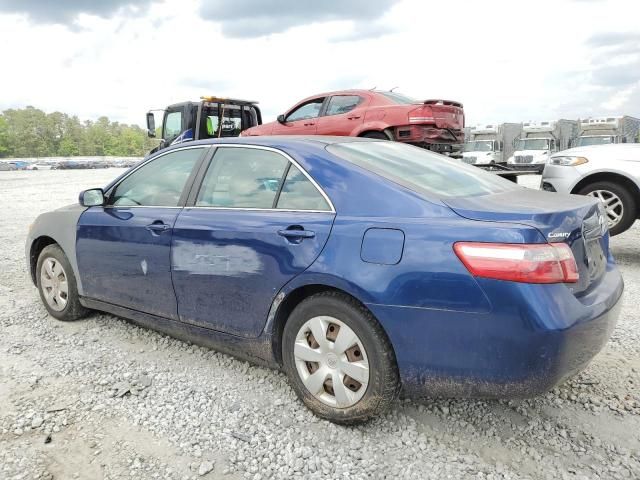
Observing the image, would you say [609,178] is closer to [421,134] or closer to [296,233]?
[421,134]

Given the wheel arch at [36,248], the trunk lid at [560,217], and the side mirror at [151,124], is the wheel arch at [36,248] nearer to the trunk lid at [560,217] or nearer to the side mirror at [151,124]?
the trunk lid at [560,217]

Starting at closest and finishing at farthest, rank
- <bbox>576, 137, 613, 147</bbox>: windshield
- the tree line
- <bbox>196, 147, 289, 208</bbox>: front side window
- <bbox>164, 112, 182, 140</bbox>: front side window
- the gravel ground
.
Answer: the gravel ground, <bbox>196, 147, 289, 208</bbox>: front side window, <bbox>164, 112, 182, 140</bbox>: front side window, <bbox>576, 137, 613, 147</bbox>: windshield, the tree line

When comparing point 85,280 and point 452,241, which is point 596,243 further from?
point 85,280

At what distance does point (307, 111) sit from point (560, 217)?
7.78 meters

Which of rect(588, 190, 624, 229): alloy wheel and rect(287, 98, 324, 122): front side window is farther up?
rect(287, 98, 324, 122): front side window

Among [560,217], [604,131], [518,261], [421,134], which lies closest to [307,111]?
[421,134]

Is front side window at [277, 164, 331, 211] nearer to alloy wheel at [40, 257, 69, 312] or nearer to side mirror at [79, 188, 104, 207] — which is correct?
side mirror at [79, 188, 104, 207]

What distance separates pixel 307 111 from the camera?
958 cm

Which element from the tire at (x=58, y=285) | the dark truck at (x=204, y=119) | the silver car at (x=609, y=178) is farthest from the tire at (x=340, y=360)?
the dark truck at (x=204, y=119)

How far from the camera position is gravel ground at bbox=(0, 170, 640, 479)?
230 centimetres

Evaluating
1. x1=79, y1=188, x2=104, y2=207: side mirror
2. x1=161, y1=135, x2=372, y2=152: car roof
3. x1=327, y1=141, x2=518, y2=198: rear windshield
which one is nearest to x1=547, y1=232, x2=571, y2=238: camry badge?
x1=327, y1=141, x2=518, y2=198: rear windshield

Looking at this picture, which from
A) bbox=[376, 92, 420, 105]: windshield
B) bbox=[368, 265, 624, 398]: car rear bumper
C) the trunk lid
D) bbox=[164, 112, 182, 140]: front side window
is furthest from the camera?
bbox=[164, 112, 182, 140]: front side window

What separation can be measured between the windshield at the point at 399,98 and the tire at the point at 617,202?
3305 millimetres

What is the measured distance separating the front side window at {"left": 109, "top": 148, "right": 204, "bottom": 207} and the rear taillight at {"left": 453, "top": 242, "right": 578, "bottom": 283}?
1.96 m
